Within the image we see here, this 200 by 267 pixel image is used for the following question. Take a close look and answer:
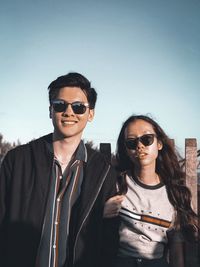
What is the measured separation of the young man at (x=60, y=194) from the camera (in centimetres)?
232

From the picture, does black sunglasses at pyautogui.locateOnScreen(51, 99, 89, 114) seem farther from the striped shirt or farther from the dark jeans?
the dark jeans

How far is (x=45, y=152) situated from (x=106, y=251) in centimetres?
100

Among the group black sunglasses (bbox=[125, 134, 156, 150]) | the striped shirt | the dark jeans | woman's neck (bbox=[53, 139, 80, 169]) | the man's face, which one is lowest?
the dark jeans

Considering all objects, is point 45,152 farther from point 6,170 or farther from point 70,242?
point 70,242

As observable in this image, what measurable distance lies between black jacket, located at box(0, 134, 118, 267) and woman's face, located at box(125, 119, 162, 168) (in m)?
0.29

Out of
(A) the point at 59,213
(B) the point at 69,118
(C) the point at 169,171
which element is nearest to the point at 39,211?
(A) the point at 59,213

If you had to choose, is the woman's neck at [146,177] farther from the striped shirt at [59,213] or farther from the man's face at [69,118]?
the man's face at [69,118]

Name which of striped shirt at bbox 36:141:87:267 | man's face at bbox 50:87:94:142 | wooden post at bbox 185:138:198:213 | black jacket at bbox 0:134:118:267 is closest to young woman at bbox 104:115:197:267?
black jacket at bbox 0:134:118:267

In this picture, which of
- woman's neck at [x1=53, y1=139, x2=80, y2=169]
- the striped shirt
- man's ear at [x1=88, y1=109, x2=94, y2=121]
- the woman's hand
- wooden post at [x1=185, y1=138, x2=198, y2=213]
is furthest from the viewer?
wooden post at [x1=185, y1=138, x2=198, y2=213]

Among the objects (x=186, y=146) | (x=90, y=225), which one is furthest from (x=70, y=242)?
(x=186, y=146)

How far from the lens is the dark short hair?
264cm

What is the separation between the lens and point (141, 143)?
8.76 ft

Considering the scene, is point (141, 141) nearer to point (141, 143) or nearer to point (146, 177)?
point (141, 143)

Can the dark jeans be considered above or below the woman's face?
below
